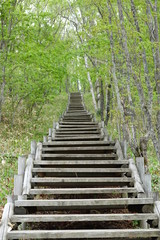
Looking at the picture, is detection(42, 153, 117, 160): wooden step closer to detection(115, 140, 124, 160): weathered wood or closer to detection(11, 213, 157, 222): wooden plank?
detection(115, 140, 124, 160): weathered wood

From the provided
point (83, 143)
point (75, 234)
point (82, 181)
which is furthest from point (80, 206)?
point (83, 143)

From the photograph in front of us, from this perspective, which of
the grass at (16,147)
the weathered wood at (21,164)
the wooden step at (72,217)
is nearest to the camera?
the wooden step at (72,217)

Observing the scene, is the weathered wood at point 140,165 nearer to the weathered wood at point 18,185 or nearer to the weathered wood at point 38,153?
the weathered wood at point 18,185

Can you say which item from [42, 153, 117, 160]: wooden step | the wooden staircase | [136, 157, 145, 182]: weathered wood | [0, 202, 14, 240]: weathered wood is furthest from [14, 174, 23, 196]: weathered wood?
[136, 157, 145, 182]: weathered wood

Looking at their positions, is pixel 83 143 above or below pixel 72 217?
above

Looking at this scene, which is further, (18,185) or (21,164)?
(21,164)

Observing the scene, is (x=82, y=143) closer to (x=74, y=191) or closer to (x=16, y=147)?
(x=16, y=147)

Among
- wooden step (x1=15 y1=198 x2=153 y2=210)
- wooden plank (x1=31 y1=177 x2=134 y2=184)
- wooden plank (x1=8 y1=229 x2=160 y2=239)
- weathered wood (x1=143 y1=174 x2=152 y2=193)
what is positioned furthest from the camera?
wooden plank (x1=31 y1=177 x2=134 y2=184)

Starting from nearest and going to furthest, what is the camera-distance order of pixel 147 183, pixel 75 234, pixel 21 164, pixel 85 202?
pixel 75 234, pixel 85 202, pixel 147 183, pixel 21 164

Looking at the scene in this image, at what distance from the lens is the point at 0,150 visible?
10367 mm

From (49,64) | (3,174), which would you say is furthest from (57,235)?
(49,64)

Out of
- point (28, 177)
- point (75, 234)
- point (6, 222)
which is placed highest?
point (28, 177)

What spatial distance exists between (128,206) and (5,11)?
31.2 feet

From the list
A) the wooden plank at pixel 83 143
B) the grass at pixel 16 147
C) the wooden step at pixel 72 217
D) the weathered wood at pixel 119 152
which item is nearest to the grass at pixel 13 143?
the grass at pixel 16 147
